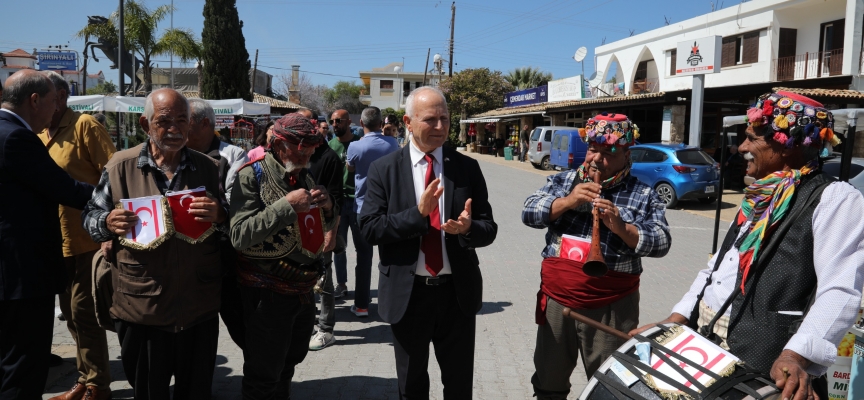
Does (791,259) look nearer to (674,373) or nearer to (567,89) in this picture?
(674,373)

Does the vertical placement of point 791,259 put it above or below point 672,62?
below

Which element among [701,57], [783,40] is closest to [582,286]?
[701,57]

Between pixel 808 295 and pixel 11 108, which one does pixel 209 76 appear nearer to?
pixel 11 108

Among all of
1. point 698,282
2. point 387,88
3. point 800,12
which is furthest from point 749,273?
point 387,88

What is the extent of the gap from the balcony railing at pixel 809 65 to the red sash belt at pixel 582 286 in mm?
21335

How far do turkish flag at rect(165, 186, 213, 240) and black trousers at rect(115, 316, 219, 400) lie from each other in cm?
55

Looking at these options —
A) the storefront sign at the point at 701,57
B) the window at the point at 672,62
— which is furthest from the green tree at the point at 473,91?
the storefront sign at the point at 701,57

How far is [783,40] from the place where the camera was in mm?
22625

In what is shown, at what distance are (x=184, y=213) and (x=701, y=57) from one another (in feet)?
61.7

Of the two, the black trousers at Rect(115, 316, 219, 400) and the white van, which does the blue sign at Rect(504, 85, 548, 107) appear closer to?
the white van

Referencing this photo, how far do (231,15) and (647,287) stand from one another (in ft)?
94.2

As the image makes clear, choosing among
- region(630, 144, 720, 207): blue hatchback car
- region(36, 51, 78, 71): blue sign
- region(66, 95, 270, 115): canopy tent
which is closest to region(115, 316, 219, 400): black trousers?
region(630, 144, 720, 207): blue hatchback car

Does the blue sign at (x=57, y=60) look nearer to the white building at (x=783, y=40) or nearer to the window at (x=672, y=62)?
the window at (x=672, y=62)

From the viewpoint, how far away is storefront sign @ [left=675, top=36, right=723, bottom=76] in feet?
60.4
